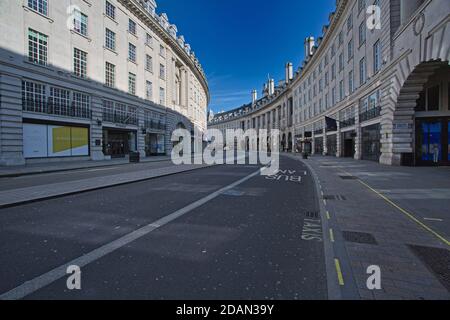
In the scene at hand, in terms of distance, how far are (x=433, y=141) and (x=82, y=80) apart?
3225 cm

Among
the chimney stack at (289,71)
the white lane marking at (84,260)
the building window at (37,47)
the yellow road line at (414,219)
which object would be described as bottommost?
the white lane marking at (84,260)

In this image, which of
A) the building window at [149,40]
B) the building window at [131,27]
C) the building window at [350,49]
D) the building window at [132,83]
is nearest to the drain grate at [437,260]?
the building window at [350,49]

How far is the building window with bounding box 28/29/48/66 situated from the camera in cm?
2056

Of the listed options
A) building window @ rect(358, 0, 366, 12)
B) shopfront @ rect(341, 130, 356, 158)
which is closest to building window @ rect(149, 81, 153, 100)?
shopfront @ rect(341, 130, 356, 158)

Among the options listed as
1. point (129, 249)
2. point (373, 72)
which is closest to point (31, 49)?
point (129, 249)

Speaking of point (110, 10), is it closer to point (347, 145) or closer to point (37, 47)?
point (37, 47)

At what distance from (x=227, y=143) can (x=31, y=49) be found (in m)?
96.6

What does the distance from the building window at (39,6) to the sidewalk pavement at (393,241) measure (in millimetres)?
27606

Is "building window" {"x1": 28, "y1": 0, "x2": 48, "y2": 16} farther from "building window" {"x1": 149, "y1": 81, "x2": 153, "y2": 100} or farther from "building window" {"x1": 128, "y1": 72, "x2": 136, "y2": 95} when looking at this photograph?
"building window" {"x1": 149, "y1": 81, "x2": 153, "y2": 100}

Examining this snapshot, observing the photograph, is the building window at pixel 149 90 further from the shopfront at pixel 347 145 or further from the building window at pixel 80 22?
the shopfront at pixel 347 145

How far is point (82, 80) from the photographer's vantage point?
25141mm

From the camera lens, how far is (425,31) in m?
13.8

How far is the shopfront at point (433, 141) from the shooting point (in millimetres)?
18438

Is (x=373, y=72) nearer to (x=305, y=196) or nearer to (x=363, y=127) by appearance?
(x=363, y=127)
